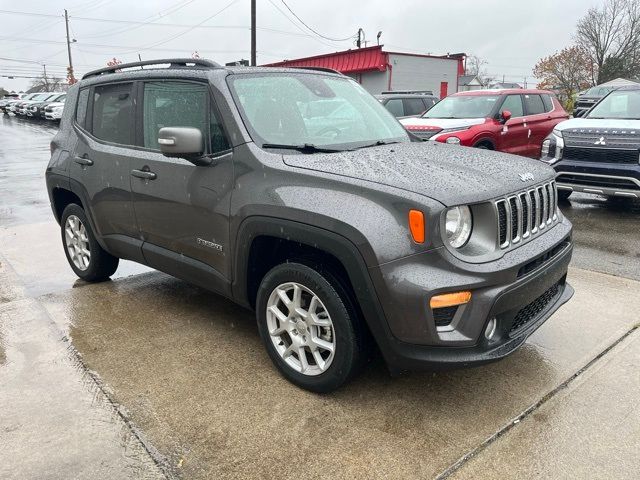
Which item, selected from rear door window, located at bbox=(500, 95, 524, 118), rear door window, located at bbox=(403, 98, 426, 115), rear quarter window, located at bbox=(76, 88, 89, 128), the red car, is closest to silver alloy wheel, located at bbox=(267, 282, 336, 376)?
rear quarter window, located at bbox=(76, 88, 89, 128)

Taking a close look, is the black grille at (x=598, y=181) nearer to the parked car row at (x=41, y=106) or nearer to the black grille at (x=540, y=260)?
the black grille at (x=540, y=260)

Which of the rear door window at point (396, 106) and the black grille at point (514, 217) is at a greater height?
the rear door window at point (396, 106)

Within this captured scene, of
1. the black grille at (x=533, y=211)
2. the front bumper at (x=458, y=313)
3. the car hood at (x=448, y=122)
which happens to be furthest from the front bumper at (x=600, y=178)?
the front bumper at (x=458, y=313)

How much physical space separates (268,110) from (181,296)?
6.53 feet

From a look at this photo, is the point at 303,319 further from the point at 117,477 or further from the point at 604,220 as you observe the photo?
the point at 604,220

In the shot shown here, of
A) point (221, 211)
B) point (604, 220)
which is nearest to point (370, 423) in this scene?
point (221, 211)

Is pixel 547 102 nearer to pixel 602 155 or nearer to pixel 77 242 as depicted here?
pixel 602 155

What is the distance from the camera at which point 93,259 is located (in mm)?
4836

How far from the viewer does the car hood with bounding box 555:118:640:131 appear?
715 centimetres

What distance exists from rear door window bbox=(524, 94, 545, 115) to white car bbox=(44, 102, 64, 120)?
26.3 metres

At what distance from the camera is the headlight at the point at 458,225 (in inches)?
104

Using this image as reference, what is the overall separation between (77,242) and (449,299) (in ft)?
12.5

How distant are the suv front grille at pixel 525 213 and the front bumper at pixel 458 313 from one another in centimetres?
12

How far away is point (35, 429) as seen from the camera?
280cm
